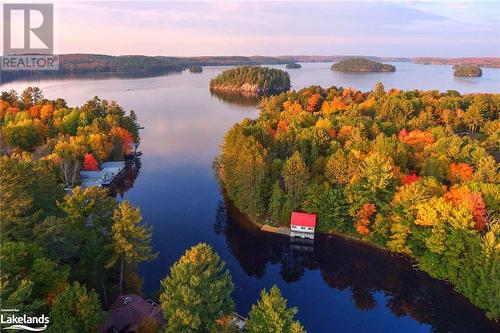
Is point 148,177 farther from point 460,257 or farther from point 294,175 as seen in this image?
point 460,257

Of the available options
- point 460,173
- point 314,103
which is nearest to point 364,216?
point 460,173

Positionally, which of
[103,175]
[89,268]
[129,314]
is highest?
[103,175]

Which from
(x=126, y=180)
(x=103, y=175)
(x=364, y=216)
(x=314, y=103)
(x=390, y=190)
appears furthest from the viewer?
(x=314, y=103)

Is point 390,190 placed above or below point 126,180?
above

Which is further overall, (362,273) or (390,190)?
(390,190)

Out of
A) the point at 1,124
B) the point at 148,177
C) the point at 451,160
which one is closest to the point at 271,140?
the point at 148,177
